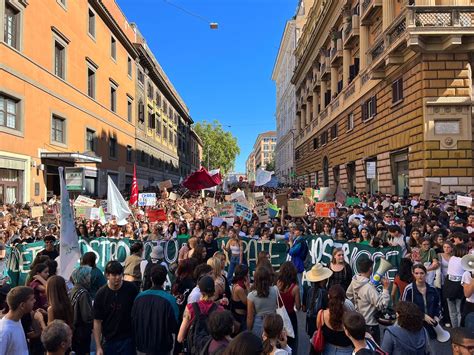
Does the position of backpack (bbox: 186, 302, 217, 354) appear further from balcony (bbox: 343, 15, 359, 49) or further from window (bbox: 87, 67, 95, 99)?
window (bbox: 87, 67, 95, 99)

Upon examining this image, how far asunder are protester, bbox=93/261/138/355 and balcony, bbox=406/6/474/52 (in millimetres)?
14978

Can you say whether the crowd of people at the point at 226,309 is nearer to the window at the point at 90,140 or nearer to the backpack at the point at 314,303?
the backpack at the point at 314,303

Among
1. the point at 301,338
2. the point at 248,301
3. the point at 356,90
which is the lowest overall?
the point at 301,338

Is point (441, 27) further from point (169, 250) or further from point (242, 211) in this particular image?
point (169, 250)

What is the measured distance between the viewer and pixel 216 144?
102 metres

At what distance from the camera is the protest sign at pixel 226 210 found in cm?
1137

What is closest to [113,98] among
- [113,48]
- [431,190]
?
[113,48]

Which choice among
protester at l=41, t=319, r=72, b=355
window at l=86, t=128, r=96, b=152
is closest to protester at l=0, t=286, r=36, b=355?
protester at l=41, t=319, r=72, b=355

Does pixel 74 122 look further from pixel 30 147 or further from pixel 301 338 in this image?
pixel 301 338

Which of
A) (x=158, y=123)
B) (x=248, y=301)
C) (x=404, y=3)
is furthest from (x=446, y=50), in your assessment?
(x=158, y=123)

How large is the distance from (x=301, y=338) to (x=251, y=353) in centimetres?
402

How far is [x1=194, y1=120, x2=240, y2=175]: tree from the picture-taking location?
101 m

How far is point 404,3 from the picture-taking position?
18266 millimetres

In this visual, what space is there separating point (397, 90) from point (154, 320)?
691 inches
